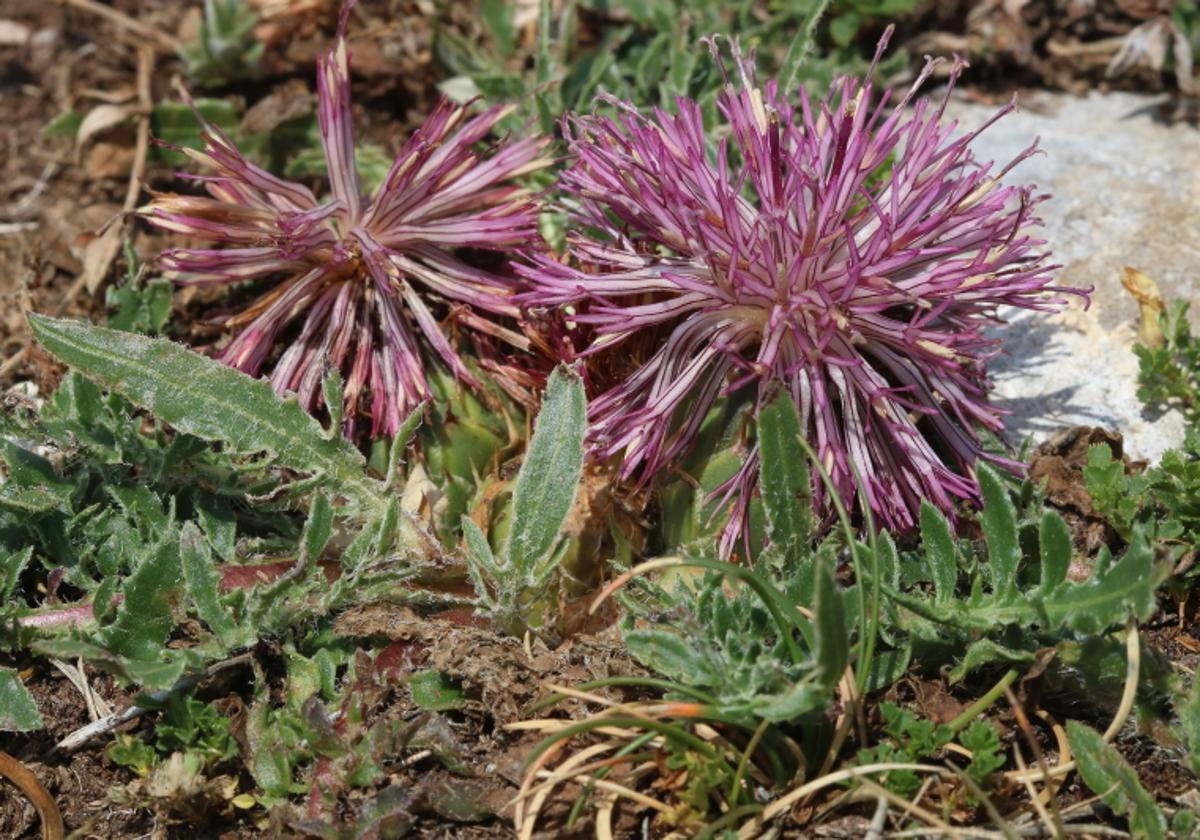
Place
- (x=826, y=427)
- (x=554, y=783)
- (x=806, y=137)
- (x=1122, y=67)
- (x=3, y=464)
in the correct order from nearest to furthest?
(x=554, y=783), (x=826, y=427), (x=806, y=137), (x=3, y=464), (x=1122, y=67)

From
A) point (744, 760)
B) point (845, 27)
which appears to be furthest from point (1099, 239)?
point (744, 760)

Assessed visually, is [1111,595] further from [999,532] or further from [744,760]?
[744,760]

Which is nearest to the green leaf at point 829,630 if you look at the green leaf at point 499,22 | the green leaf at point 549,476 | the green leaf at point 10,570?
the green leaf at point 549,476

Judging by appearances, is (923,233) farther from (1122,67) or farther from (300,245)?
(1122,67)

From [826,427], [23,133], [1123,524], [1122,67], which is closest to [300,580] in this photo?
[826,427]

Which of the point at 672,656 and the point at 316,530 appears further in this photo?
the point at 316,530

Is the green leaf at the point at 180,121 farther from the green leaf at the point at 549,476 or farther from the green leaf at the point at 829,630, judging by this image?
the green leaf at the point at 829,630
